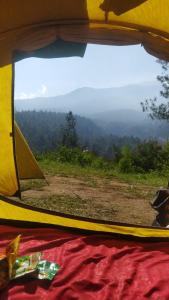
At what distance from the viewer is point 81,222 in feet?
12.0

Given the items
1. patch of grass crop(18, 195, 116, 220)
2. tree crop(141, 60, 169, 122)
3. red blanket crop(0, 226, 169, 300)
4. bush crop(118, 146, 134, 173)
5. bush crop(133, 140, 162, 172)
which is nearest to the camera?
red blanket crop(0, 226, 169, 300)

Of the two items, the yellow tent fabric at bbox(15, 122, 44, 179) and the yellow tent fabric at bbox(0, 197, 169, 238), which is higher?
the yellow tent fabric at bbox(15, 122, 44, 179)

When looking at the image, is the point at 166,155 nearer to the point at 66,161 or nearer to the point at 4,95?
the point at 66,161

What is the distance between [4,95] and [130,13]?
1.86 meters

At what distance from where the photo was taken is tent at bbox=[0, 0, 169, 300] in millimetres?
2766

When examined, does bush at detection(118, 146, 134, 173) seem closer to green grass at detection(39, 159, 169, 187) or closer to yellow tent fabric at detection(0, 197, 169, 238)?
green grass at detection(39, 159, 169, 187)

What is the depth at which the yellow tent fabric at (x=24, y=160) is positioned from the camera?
237 inches

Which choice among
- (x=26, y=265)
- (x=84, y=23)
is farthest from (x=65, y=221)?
(x=84, y=23)

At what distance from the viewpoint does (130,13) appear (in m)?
4.02

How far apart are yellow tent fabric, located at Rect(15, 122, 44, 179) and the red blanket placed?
2543 mm

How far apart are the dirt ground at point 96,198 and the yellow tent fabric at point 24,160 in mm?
356

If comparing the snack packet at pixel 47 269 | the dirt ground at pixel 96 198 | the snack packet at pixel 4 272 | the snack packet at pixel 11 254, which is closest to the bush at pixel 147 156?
the dirt ground at pixel 96 198

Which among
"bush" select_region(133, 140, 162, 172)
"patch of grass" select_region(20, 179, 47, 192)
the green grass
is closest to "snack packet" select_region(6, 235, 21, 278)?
"patch of grass" select_region(20, 179, 47, 192)

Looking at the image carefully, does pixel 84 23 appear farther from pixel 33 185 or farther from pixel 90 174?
pixel 90 174
